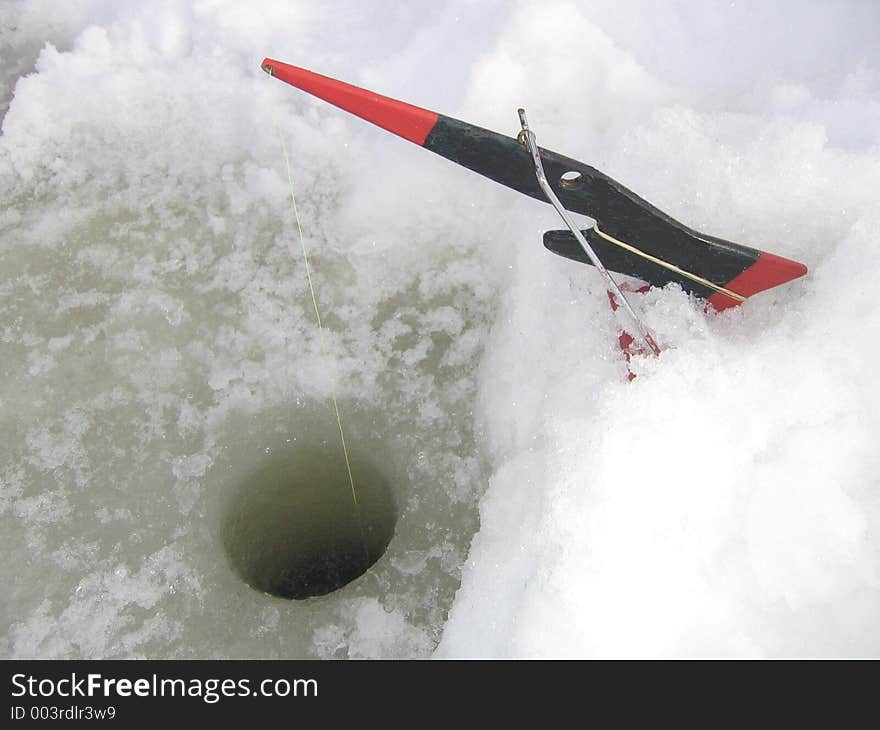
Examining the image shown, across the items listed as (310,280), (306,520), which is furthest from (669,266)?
(306,520)

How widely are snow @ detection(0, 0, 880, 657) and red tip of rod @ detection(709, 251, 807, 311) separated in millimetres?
55

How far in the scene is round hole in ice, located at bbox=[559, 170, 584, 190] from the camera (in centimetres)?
133

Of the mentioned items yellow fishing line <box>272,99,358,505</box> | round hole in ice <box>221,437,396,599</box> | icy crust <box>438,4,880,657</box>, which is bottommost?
round hole in ice <box>221,437,396,599</box>

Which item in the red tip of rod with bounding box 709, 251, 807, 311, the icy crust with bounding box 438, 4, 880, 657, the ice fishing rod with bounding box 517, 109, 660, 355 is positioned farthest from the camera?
the red tip of rod with bounding box 709, 251, 807, 311

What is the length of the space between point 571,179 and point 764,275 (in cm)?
47

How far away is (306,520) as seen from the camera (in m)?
1.87

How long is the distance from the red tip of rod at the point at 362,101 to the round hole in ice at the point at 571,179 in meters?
0.27

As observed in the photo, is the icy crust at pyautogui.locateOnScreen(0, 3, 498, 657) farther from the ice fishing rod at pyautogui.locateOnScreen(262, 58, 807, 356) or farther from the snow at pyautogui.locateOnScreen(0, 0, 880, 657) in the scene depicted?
the ice fishing rod at pyautogui.locateOnScreen(262, 58, 807, 356)

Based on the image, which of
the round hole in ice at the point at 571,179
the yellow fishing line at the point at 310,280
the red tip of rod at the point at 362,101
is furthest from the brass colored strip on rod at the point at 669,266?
the yellow fishing line at the point at 310,280

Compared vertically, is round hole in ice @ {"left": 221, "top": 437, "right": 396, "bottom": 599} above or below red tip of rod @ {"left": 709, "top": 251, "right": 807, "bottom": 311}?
below

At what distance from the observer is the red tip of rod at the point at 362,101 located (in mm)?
1301

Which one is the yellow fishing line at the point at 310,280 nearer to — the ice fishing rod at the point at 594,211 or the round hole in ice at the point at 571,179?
the ice fishing rod at the point at 594,211

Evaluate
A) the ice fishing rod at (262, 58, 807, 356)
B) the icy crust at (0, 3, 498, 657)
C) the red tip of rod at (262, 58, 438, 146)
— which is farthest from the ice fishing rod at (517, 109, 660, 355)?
the icy crust at (0, 3, 498, 657)
